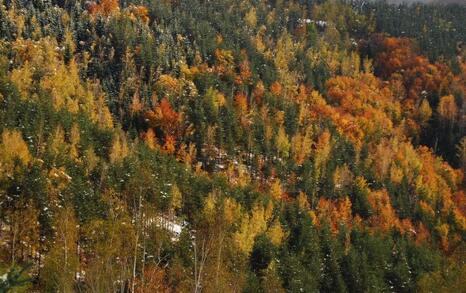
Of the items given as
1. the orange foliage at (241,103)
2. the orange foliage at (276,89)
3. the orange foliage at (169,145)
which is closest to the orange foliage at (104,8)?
the orange foliage at (241,103)

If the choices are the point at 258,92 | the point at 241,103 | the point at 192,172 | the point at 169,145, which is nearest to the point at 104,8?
the point at 258,92

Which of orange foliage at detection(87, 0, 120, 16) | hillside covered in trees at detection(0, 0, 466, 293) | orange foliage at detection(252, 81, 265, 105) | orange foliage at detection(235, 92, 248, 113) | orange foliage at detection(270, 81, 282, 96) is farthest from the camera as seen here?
orange foliage at detection(270, 81, 282, 96)

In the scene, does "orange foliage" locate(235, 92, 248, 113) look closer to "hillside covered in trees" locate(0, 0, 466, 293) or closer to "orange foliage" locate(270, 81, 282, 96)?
"hillside covered in trees" locate(0, 0, 466, 293)

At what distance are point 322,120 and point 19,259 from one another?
128 m

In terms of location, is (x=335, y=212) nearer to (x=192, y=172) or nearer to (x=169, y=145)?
(x=192, y=172)

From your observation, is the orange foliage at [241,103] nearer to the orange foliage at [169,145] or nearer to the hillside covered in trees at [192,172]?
the hillside covered in trees at [192,172]

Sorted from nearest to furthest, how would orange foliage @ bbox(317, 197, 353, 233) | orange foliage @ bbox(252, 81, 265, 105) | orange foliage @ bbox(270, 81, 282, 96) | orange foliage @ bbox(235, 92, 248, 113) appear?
orange foliage @ bbox(317, 197, 353, 233), orange foliage @ bbox(235, 92, 248, 113), orange foliage @ bbox(252, 81, 265, 105), orange foliage @ bbox(270, 81, 282, 96)

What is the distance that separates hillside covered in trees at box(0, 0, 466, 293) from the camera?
71.2 m

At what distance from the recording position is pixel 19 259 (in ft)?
230

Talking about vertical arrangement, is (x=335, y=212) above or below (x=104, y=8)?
below

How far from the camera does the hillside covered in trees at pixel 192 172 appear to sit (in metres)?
71.2

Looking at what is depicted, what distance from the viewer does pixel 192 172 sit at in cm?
12338

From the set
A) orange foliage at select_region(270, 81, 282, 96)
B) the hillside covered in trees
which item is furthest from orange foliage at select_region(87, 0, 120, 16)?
orange foliage at select_region(270, 81, 282, 96)

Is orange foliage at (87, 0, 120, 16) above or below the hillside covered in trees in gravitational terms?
above
